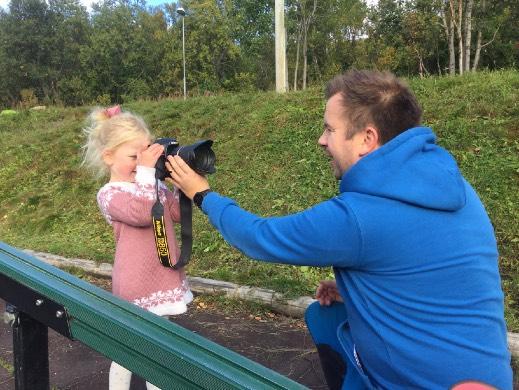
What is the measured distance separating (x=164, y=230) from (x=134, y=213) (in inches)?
7.2

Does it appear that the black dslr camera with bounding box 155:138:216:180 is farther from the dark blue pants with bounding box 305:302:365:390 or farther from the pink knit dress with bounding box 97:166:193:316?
the dark blue pants with bounding box 305:302:365:390

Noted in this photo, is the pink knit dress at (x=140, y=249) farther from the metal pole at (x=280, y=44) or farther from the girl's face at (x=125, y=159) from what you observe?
the metal pole at (x=280, y=44)

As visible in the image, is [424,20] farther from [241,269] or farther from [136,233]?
[136,233]

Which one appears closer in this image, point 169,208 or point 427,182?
point 427,182

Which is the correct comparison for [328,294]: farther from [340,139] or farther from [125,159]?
[125,159]

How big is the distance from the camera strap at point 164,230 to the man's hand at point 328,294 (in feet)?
2.02

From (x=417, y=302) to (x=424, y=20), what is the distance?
28310mm

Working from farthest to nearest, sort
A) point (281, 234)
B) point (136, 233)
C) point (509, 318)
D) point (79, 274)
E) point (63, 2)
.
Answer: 1. point (63, 2)
2. point (79, 274)
3. point (509, 318)
4. point (136, 233)
5. point (281, 234)

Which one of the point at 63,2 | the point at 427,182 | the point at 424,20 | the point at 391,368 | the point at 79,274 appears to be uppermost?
the point at 63,2

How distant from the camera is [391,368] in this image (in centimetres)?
155

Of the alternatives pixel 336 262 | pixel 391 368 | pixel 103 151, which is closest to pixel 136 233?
pixel 103 151

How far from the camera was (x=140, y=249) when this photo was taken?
8.01ft

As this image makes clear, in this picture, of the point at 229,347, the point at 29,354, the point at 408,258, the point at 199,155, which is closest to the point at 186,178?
the point at 199,155

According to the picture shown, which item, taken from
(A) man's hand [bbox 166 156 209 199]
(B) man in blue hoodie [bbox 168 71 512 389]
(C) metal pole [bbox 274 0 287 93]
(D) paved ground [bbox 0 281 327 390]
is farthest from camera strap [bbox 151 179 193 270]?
(C) metal pole [bbox 274 0 287 93]
